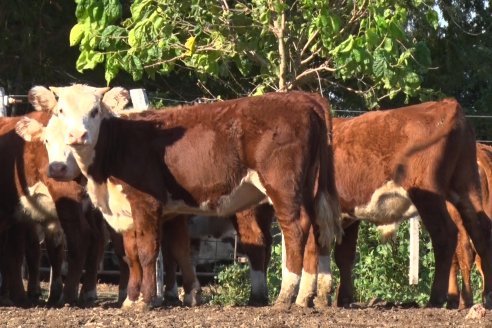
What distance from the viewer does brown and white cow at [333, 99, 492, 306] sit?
449 inches

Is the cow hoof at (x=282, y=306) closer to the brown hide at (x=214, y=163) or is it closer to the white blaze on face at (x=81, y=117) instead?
the brown hide at (x=214, y=163)

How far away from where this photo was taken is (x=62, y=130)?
10.4 meters

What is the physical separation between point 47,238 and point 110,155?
101 inches

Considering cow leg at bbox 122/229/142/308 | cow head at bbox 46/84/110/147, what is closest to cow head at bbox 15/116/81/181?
cow head at bbox 46/84/110/147

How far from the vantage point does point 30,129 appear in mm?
11547

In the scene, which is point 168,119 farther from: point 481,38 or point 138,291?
point 481,38

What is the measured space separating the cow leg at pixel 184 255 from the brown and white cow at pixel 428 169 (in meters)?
1.65

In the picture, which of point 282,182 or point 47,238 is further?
point 47,238

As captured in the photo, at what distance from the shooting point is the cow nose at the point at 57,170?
1034 centimetres

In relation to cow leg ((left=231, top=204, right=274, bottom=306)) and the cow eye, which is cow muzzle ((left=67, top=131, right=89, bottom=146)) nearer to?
the cow eye

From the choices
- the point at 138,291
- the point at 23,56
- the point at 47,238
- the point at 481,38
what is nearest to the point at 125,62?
the point at 47,238

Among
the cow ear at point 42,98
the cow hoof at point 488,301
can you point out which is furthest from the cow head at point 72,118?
the cow hoof at point 488,301

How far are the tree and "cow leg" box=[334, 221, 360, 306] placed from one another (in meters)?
1.56

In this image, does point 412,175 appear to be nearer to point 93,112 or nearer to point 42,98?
point 93,112
